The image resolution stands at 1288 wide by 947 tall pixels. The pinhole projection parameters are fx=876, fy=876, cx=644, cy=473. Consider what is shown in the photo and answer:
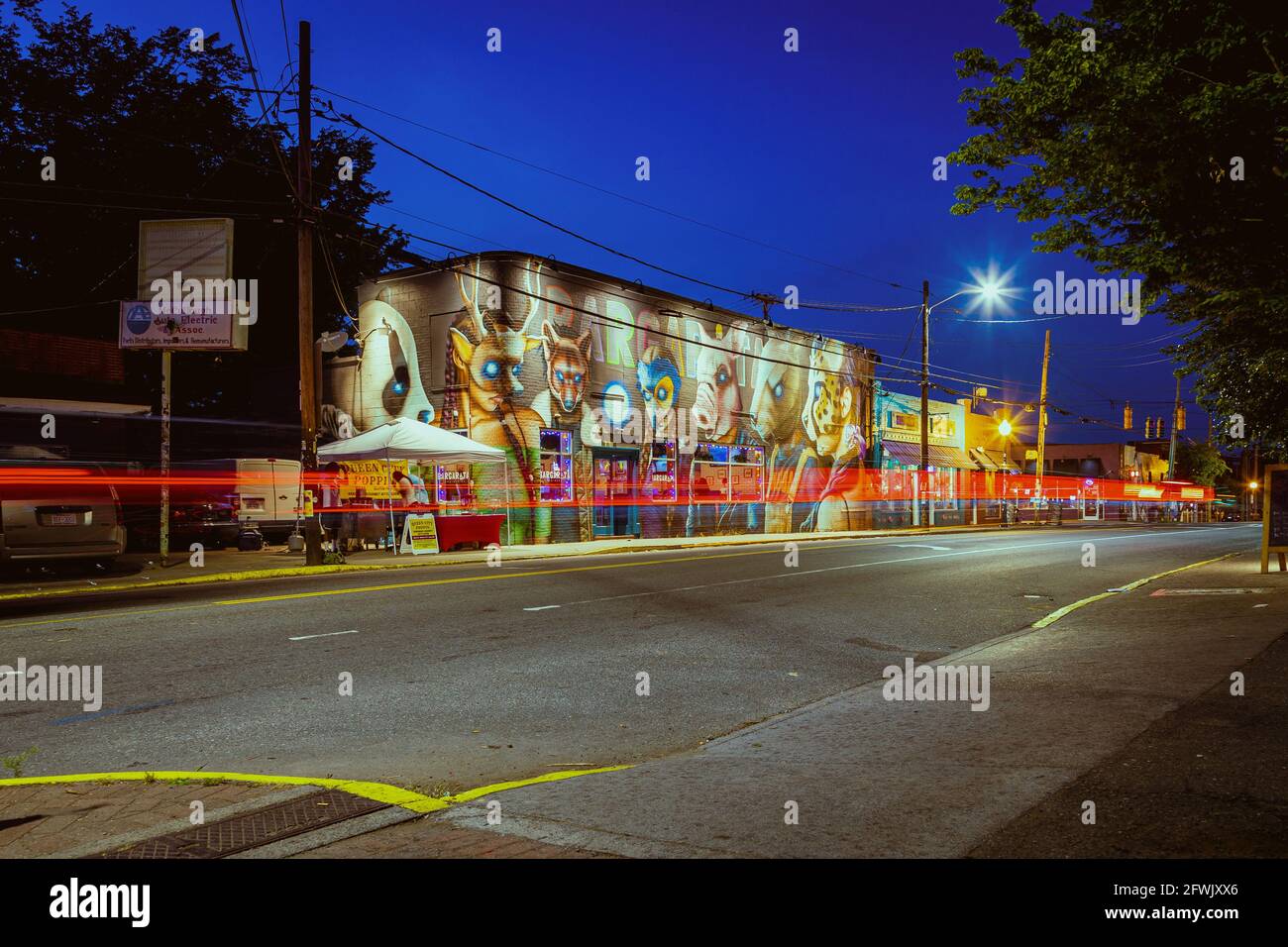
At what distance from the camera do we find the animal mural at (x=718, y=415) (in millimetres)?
32469

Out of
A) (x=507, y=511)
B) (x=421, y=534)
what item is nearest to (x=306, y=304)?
(x=421, y=534)

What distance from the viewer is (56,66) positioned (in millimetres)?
32062

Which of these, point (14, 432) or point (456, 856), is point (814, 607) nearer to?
point (456, 856)

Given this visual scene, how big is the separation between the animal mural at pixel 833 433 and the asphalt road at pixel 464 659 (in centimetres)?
2336

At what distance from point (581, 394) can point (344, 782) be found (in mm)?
23521

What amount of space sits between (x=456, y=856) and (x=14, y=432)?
22.5 metres

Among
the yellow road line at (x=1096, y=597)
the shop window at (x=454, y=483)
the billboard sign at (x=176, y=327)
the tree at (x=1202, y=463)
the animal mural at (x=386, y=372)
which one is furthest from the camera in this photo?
the tree at (x=1202, y=463)

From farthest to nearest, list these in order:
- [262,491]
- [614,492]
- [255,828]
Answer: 1. [614,492]
2. [262,491]
3. [255,828]

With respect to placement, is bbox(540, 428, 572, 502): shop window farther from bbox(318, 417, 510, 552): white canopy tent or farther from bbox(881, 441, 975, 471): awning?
bbox(881, 441, 975, 471): awning

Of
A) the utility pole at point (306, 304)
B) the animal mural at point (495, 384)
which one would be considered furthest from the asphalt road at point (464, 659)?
the animal mural at point (495, 384)

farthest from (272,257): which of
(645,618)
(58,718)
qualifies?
(58,718)

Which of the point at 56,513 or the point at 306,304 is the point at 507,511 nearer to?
the point at 306,304

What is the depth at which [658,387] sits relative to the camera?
31.1 m

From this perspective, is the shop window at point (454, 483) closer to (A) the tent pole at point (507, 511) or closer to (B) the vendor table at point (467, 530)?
(A) the tent pole at point (507, 511)
